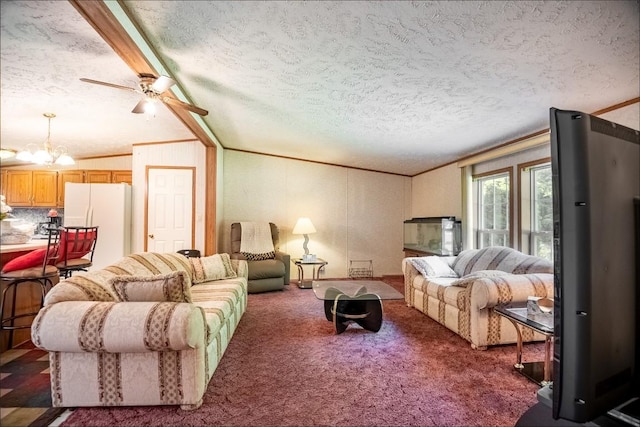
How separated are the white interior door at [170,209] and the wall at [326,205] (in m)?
0.78

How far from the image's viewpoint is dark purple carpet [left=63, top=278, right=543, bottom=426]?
183cm

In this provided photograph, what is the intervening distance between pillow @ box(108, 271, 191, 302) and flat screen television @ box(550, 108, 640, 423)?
76.7 inches

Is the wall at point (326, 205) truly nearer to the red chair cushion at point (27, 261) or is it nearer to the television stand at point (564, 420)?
the red chair cushion at point (27, 261)

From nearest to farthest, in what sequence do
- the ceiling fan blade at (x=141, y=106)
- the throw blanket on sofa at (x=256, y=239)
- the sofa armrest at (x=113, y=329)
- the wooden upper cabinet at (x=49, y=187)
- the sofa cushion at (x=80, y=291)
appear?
the sofa armrest at (x=113, y=329), the sofa cushion at (x=80, y=291), the ceiling fan blade at (x=141, y=106), the wooden upper cabinet at (x=49, y=187), the throw blanket on sofa at (x=256, y=239)

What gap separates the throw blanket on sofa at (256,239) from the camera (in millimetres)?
5344

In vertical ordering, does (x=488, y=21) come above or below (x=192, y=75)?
below

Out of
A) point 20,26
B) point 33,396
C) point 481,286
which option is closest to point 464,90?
point 481,286

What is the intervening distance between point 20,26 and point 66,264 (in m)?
2.05

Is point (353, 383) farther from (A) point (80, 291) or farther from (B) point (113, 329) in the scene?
(A) point (80, 291)

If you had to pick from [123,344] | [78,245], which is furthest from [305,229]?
[123,344]

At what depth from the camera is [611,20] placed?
5.63 feet

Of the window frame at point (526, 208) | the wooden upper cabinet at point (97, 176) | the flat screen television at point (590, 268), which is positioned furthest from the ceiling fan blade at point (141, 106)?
the window frame at point (526, 208)

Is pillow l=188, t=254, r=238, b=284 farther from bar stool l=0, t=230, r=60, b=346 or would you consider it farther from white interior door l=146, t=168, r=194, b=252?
white interior door l=146, t=168, r=194, b=252

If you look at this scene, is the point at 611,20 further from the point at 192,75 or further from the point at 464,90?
the point at 192,75
